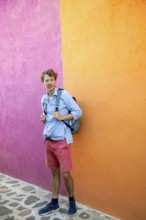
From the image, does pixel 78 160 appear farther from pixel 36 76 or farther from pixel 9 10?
pixel 9 10

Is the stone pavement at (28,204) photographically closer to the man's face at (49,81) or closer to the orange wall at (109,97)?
the orange wall at (109,97)

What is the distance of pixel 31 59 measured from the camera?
16.0 ft

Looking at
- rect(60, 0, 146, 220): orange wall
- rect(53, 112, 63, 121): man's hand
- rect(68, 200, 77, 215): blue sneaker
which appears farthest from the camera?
rect(68, 200, 77, 215): blue sneaker

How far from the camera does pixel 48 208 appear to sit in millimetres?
4086

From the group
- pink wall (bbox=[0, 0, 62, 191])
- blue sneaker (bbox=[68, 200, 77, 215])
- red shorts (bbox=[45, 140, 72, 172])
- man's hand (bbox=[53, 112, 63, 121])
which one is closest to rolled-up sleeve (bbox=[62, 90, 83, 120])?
man's hand (bbox=[53, 112, 63, 121])

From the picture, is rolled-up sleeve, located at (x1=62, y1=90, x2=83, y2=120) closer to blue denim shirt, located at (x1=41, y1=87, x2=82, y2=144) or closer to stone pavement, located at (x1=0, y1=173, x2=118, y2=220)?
blue denim shirt, located at (x1=41, y1=87, x2=82, y2=144)

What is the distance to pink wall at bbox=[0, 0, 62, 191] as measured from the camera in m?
4.52

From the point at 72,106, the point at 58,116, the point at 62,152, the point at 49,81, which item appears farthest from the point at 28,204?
the point at 49,81

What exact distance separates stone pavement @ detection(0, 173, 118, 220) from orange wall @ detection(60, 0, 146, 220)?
0.20 m

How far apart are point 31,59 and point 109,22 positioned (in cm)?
181

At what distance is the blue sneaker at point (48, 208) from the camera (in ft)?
13.2

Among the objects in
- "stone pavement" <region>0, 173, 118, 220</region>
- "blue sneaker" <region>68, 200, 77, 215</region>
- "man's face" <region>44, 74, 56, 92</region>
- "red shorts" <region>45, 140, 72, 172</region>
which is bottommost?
"stone pavement" <region>0, 173, 118, 220</region>

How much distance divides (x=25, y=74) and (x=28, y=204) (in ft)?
7.46

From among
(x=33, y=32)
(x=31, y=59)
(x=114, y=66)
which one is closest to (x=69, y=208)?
(x=114, y=66)
